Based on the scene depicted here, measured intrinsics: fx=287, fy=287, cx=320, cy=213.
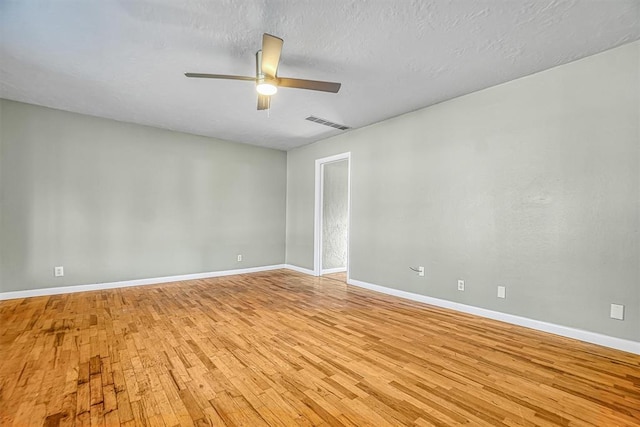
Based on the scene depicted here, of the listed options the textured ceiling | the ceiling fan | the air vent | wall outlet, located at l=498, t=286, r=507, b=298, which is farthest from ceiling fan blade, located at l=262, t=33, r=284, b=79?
wall outlet, located at l=498, t=286, r=507, b=298

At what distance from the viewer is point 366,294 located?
4219 millimetres

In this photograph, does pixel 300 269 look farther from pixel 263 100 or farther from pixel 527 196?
pixel 527 196

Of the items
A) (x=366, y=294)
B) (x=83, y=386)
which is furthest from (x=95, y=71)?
(x=366, y=294)

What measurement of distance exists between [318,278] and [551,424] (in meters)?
3.99

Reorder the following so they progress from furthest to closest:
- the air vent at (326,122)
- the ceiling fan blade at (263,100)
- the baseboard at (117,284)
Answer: the air vent at (326,122)
the baseboard at (117,284)
the ceiling fan blade at (263,100)

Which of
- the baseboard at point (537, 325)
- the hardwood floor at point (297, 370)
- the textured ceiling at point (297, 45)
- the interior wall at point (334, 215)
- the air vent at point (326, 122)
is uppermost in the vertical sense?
the textured ceiling at point (297, 45)

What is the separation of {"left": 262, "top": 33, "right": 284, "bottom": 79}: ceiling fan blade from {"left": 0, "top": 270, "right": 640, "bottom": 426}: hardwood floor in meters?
2.31

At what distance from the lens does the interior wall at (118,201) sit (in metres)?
3.81

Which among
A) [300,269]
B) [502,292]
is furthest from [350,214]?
[502,292]

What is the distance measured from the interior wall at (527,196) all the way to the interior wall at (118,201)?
2832 millimetres

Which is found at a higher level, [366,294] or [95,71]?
[95,71]

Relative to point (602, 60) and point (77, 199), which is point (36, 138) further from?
point (602, 60)

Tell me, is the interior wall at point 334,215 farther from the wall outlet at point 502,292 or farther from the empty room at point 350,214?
the wall outlet at point 502,292

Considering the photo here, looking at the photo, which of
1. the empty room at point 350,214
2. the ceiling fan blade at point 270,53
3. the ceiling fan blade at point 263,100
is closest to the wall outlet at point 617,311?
the empty room at point 350,214
